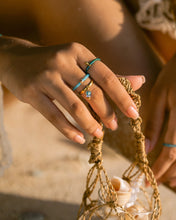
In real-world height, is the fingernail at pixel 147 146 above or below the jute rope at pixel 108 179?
below

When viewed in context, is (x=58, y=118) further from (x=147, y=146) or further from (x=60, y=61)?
(x=147, y=146)

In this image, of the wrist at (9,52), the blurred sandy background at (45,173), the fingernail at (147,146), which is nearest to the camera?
the wrist at (9,52)

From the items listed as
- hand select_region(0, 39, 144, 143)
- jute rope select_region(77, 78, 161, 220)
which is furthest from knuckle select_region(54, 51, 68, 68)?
jute rope select_region(77, 78, 161, 220)

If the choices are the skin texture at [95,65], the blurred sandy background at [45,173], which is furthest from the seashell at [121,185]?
the blurred sandy background at [45,173]

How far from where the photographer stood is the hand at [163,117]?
0.80 meters

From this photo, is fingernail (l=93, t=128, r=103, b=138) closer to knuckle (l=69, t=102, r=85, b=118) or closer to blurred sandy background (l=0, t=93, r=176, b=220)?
knuckle (l=69, t=102, r=85, b=118)

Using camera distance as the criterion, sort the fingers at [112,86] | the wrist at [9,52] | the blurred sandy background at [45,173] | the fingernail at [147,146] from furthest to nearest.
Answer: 1. the blurred sandy background at [45,173]
2. the fingernail at [147,146]
3. the wrist at [9,52]
4. the fingers at [112,86]

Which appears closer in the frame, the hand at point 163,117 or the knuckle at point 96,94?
the knuckle at point 96,94

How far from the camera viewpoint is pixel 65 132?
22.7 inches

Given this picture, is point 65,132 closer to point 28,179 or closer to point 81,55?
point 81,55

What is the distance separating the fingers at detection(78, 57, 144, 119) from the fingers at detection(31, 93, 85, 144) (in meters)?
0.10

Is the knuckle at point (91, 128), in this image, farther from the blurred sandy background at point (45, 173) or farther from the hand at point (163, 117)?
the blurred sandy background at point (45, 173)

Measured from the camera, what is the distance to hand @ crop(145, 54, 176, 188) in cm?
80

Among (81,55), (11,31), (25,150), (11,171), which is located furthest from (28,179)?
(81,55)
